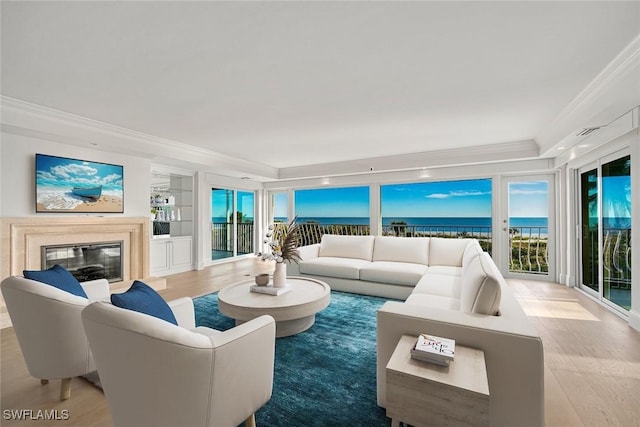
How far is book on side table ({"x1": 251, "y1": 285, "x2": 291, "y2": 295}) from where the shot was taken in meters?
3.01

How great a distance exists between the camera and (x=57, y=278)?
1.91m

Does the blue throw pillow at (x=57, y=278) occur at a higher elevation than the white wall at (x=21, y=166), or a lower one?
lower

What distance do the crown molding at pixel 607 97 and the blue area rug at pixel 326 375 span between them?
2.96 m

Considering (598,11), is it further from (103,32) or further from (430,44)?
(103,32)

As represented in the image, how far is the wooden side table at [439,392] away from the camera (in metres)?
1.15

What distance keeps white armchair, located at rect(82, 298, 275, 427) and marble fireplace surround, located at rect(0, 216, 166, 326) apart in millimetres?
3135

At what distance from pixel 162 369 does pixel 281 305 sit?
157 centimetres

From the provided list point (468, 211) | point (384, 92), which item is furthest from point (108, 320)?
point (468, 211)

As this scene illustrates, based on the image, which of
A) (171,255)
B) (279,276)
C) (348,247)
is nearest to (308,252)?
(348,247)

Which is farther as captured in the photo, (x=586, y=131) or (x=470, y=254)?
(x=586, y=131)

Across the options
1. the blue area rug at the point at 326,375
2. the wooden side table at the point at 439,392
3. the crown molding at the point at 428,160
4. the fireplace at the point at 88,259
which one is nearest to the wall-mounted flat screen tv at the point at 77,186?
the fireplace at the point at 88,259

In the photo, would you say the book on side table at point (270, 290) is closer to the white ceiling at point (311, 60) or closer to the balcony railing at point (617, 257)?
the white ceiling at point (311, 60)

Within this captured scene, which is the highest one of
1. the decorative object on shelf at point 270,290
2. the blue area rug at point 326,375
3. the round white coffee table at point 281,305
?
the decorative object on shelf at point 270,290

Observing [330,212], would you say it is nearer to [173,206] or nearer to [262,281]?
[173,206]
